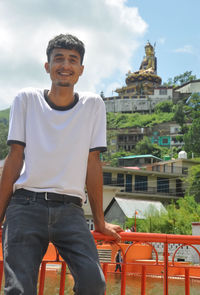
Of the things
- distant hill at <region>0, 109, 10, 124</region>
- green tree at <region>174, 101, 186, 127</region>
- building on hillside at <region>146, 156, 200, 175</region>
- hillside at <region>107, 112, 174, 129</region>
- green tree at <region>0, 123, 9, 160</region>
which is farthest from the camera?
distant hill at <region>0, 109, 10, 124</region>

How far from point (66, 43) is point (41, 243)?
1.33 metres

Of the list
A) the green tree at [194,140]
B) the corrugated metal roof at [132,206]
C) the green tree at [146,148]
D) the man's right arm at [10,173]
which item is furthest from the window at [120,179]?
the man's right arm at [10,173]

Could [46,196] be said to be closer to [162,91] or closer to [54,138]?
[54,138]

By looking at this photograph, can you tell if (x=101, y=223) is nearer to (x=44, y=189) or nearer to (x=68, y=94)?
(x=44, y=189)

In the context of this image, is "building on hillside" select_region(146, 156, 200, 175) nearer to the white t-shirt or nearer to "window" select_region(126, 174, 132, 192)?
"window" select_region(126, 174, 132, 192)

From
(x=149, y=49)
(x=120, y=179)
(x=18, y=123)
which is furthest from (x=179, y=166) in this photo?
(x=149, y=49)

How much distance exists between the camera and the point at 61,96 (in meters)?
2.36

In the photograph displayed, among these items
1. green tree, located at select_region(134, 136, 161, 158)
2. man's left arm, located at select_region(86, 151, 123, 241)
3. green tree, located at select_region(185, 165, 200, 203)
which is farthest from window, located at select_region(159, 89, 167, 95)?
man's left arm, located at select_region(86, 151, 123, 241)

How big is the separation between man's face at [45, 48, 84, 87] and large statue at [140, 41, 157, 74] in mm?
100991

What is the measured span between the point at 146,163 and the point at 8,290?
155ft

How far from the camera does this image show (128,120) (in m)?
83.9

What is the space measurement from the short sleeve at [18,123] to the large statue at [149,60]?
101180 mm

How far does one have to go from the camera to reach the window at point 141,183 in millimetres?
38016

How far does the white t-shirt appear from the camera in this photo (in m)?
2.15
